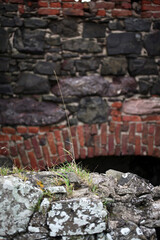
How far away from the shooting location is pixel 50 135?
297cm

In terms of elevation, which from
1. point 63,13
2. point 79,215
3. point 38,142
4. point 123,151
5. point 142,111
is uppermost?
point 63,13

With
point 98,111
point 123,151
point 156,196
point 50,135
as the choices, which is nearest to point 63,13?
point 98,111

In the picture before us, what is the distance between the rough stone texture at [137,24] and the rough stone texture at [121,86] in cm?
56

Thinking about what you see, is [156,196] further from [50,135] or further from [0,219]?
[50,135]

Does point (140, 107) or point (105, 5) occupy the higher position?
point (105, 5)

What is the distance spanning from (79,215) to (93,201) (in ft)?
0.29

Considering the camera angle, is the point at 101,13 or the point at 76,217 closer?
the point at 76,217

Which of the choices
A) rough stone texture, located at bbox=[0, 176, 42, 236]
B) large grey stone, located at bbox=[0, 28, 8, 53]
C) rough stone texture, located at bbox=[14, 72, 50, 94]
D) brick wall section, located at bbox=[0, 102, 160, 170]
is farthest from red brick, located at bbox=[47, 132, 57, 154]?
rough stone texture, located at bbox=[0, 176, 42, 236]

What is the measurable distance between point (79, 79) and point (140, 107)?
0.79m

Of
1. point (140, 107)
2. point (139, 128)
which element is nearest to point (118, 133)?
point (139, 128)

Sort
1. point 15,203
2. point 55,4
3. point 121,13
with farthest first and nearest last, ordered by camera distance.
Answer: point 121,13 → point 55,4 → point 15,203

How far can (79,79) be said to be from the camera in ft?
9.76

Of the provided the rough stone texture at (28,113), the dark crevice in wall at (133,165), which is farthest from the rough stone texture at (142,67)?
the dark crevice in wall at (133,165)

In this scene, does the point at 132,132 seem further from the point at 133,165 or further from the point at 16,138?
the point at 16,138
